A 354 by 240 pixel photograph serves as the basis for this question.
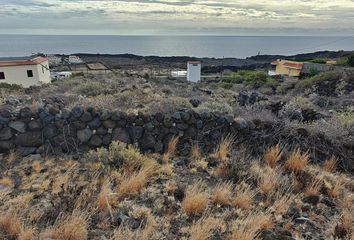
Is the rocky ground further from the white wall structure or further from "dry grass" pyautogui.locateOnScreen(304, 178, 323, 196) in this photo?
the white wall structure

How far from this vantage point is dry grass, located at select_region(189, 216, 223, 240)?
11.5 ft

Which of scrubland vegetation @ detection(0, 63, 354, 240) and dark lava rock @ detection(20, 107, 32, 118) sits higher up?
dark lava rock @ detection(20, 107, 32, 118)

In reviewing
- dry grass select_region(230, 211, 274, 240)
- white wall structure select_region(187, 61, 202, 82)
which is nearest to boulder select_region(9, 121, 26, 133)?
dry grass select_region(230, 211, 274, 240)

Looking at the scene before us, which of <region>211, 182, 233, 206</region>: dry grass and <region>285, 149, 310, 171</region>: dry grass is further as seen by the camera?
<region>285, 149, 310, 171</region>: dry grass

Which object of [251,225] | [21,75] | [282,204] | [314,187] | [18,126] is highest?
[18,126]

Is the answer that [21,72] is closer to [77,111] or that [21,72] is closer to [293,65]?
[77,111]

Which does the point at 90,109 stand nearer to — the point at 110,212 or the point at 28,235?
the point at 110,212

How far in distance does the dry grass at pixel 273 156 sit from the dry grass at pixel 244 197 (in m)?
1.34

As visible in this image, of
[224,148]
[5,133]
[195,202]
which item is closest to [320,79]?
[224,148]

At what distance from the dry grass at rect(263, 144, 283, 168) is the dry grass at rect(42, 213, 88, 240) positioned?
3832 mm

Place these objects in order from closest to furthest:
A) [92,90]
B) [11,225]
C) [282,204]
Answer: [11,225], [282,204], [92,90]

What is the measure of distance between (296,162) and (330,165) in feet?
3.01

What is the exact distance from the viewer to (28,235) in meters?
3.29

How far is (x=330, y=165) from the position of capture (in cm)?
621
